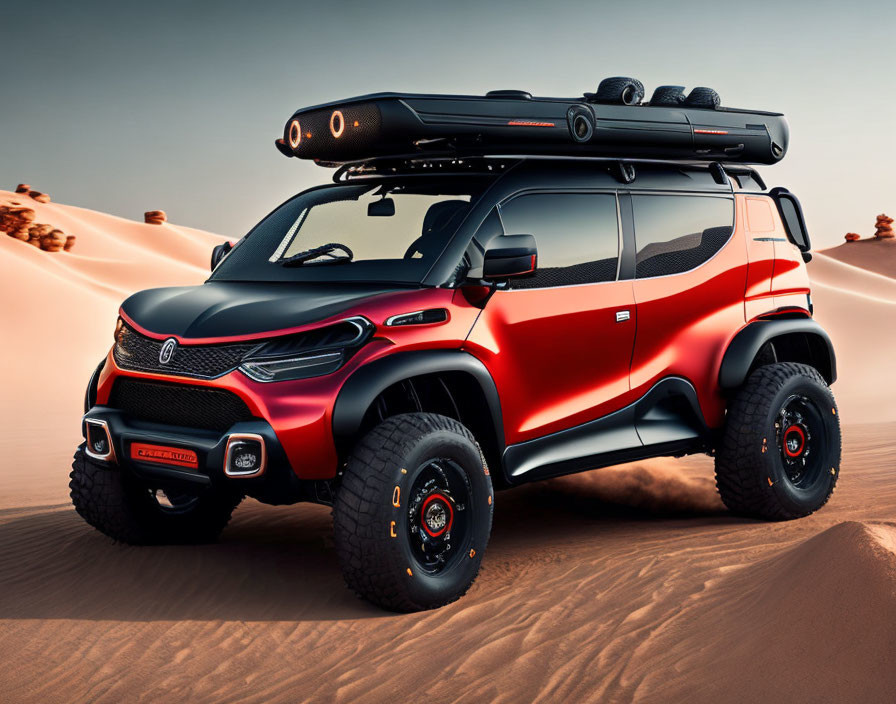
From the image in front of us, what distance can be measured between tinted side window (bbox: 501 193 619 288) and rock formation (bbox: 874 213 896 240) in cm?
8468

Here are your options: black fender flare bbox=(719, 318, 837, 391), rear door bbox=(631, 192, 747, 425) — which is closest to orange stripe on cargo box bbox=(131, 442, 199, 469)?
rear door bbox=(631, 192, 747, 425)

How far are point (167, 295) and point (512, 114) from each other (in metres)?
2.14

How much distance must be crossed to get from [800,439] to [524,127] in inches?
122

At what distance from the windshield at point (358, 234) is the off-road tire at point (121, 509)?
1353 millimetres

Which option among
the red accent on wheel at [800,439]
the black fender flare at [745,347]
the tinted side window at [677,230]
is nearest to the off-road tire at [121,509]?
the tinted side window at [677,230]

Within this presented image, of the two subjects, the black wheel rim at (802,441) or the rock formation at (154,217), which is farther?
the rock formation at (154,217)

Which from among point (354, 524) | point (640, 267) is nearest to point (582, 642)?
point (354, 524)

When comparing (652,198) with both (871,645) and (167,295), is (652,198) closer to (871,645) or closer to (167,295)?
(167,295)

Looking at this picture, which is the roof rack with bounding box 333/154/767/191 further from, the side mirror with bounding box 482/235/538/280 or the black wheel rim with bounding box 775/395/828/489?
the black wheel rim with bounding box 775/395/828/489

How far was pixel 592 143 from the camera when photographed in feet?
21.7

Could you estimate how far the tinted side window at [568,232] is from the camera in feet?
20.4

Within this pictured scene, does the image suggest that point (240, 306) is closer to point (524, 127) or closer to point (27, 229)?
point (524, 127)

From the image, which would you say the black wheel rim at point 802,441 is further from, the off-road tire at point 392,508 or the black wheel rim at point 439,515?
the off-road tire at point 392,508

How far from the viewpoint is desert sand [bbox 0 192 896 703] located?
179 inches
